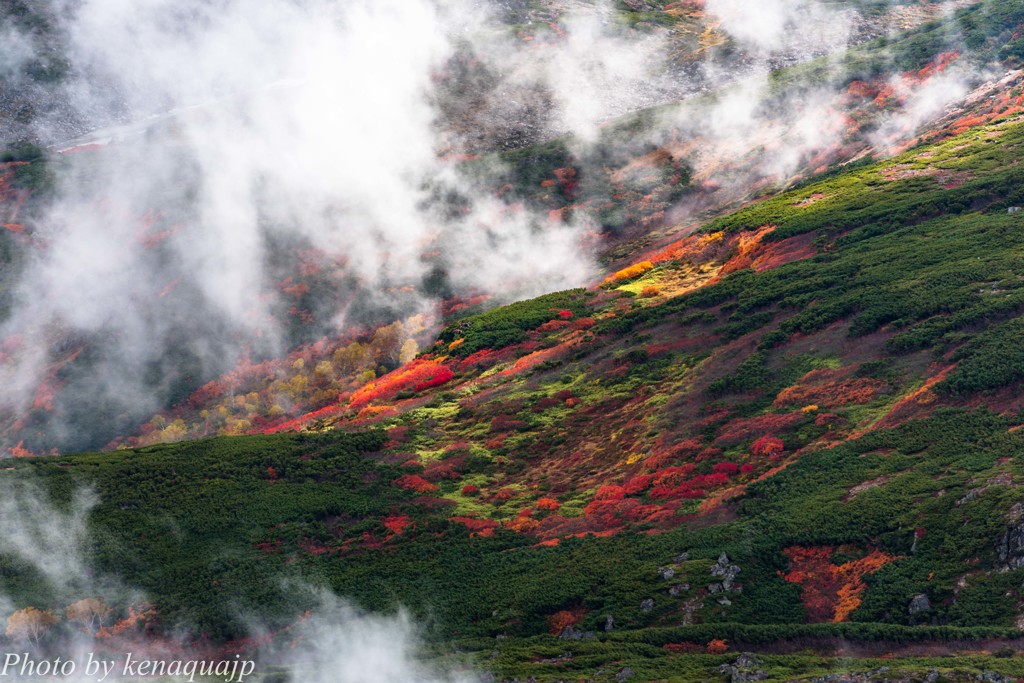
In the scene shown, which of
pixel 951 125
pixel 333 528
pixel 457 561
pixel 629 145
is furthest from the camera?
pixel 629 145

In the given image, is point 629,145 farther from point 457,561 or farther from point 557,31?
point 457,561

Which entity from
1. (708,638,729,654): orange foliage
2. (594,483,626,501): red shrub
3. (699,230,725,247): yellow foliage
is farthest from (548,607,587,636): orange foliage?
(699,230,725,247): yellow foliage

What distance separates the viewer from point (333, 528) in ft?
177

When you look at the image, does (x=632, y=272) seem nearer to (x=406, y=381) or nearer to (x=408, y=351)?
(x=408, y=351)

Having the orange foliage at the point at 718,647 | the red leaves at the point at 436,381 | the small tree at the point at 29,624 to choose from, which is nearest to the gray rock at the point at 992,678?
the orange foliage at the point at 718,647

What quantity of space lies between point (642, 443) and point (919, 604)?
68.3 ft

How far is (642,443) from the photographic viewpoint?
184 feet

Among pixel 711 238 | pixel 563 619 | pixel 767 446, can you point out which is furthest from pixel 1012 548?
pixel 711 238

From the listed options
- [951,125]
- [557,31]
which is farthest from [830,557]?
[557,31]

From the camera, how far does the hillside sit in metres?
39.5

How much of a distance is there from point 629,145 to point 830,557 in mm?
66789

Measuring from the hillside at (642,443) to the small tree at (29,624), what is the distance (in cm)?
39

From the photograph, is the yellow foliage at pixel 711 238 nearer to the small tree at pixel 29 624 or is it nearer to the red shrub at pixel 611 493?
the red shrub at pixel 611 493

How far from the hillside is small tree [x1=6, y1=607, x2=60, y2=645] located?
389 millimetres
